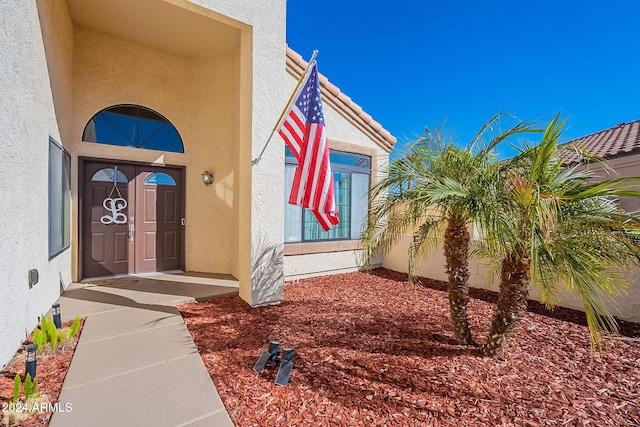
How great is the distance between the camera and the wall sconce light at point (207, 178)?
23.2 ft

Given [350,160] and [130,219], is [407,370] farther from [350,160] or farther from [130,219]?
[130,219]

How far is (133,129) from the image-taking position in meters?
6.56

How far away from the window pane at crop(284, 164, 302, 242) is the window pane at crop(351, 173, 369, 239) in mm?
1769

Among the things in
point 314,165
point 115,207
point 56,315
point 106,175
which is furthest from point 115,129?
point 314,165

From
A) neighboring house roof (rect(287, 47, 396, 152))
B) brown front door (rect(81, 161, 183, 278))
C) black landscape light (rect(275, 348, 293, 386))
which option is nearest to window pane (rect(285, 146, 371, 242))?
neighboring house roof (rect(287, 47, 396, 152))

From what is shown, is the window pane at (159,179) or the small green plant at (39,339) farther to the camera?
the window pane at (159,179)

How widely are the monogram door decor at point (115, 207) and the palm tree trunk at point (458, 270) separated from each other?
22.7ft

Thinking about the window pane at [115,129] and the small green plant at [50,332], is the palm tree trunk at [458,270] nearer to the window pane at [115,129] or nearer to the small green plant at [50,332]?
Result: the small green plant at [50,332]

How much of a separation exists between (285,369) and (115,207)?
19.5ft

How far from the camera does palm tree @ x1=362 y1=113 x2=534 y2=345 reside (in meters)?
2.97

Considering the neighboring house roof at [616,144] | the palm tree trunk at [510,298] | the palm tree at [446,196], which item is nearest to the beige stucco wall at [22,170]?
the palm tree at [446,196]

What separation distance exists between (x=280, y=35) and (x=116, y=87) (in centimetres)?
405

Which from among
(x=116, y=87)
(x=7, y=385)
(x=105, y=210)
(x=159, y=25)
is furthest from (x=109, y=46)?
(x=7, y=385)

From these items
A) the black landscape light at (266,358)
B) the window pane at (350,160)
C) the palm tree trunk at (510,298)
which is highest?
the window pane at (350,160)
